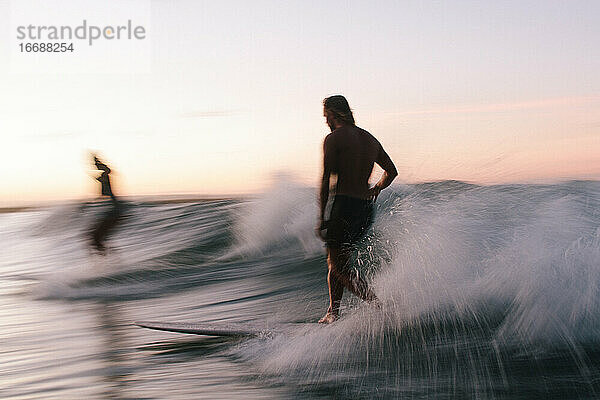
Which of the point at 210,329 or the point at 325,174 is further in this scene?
the point at 210,329

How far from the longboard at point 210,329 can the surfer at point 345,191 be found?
545mm

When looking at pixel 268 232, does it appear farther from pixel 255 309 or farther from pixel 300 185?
pixel 255 309

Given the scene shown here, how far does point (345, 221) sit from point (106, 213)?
5.07 meters

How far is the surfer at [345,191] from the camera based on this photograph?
174 inches

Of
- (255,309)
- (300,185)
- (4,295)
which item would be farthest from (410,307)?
(300,185)

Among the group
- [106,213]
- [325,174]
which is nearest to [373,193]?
[325,174]

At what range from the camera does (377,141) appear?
4.60 meters

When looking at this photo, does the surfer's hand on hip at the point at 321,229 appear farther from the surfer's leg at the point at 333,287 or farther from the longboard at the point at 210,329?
the longboard at the point at 210,329

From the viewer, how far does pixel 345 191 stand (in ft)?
14.6

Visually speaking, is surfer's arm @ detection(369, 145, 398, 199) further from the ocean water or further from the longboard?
the longboard

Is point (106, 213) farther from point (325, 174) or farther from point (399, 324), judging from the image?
point (399, 324)

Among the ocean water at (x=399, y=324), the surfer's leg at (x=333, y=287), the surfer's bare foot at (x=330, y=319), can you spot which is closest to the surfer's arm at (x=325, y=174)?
the surfer's leg at (x=333, y=287)

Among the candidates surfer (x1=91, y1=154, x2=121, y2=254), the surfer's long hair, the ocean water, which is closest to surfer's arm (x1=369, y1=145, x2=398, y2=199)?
the ocean water

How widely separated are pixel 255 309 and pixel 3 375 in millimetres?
2441
